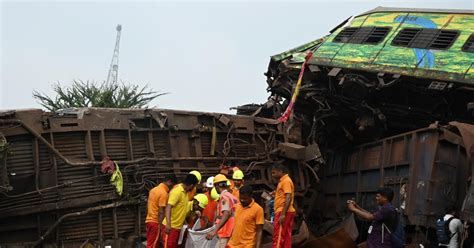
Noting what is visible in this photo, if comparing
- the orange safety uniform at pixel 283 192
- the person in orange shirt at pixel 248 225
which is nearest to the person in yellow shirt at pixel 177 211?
the orange safety uniform at pixel 283 192

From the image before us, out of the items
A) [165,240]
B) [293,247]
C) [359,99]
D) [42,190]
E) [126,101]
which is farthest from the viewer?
[126,101]

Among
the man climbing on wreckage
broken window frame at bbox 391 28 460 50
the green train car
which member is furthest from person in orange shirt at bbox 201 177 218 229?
broken window frame at bbox 391 28 460 50

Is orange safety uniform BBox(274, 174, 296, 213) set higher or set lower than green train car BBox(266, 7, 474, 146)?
lower

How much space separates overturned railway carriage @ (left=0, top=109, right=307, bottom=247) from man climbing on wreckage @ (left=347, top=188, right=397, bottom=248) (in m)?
5.20

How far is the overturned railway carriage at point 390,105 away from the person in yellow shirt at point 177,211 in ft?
11.9

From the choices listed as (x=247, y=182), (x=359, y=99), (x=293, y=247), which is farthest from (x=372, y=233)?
(x=359, y=99)

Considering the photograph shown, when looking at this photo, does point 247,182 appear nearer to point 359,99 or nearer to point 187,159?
point 187,159

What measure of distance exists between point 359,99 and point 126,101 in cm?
1837

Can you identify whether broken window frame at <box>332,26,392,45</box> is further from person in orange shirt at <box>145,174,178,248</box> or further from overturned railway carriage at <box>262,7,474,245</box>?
person in orange shirt at <box>145,174,178,248</box>

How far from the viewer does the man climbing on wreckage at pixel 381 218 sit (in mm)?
5797

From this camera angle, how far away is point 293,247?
8.62 meters

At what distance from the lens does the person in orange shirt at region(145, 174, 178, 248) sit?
796 centimetres

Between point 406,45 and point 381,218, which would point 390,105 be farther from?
point 381,218

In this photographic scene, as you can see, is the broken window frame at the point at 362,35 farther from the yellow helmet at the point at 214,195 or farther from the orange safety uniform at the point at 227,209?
the orange safety uniform at the point at 227,209
